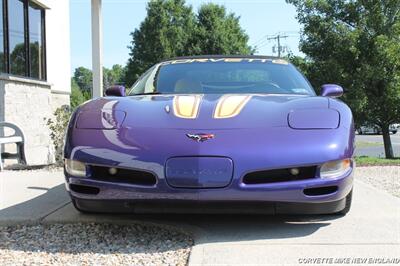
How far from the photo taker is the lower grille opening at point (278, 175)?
3.18 metres

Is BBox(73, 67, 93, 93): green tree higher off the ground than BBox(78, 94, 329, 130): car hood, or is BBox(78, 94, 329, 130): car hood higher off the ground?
BBox(73, 67, 93, 93): green tree

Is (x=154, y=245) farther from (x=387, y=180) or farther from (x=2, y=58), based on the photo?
(x=2, y=58)

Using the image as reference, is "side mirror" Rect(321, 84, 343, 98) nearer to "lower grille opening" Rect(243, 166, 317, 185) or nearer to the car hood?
the car hood

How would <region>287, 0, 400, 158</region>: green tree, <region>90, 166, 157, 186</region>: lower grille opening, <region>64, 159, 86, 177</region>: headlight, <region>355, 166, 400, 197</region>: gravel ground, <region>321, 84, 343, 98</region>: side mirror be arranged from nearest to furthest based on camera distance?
<region>90, 166, 157, 186</region>: lower grille opening < <region>64, 159, 86, 177</region>: headlight < <region>321, 84, 343, 98</region>: side mirror < <region>355, 166, 400, 197</region>: gravel ground < <region>287, 0, 400, 158</region>: green tree

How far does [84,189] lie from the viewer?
3.40 meters

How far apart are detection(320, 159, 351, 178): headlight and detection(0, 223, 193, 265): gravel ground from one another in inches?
36.2

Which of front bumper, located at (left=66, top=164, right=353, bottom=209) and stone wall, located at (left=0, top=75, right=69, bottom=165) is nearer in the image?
front bumper, located at (left=66, top=164, right=353, bottom=209)

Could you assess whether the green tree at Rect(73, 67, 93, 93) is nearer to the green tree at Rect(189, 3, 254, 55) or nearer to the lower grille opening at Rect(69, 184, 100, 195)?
the green tree at Rect(189, 3, 254, 55)

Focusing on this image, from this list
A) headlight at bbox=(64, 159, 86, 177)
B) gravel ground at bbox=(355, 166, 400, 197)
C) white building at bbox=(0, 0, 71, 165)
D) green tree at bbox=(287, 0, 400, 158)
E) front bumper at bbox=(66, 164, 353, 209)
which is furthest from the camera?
green tree at bbox=(287, 0, 400, 158)

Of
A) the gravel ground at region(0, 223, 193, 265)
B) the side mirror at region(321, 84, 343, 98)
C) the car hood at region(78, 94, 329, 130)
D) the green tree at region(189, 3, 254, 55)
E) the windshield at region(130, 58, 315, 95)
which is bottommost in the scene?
the gravel ground at region(0, 223, 193, 265)

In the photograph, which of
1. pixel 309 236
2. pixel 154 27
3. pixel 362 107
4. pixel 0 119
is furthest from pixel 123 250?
pixel 154 27

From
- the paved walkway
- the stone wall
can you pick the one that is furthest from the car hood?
the stone wall

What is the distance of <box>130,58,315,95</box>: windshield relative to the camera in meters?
4.39

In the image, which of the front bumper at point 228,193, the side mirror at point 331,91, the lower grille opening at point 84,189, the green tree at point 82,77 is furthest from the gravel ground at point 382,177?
the green tree at point 82,77
